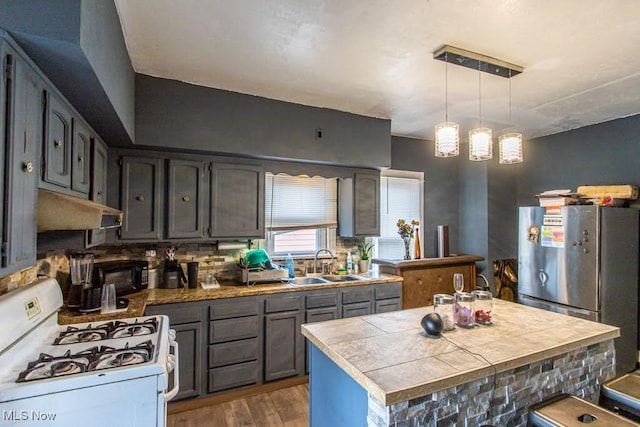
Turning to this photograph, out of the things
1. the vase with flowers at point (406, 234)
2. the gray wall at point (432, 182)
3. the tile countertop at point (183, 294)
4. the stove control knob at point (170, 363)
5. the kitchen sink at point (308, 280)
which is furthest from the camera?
the gray wall at point (432, 182)

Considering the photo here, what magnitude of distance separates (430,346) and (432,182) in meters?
3.34

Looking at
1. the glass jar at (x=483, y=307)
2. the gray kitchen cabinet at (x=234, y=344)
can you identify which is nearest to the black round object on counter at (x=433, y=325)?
the glass jar at (x=483, y=307)

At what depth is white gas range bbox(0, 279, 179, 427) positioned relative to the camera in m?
1.23

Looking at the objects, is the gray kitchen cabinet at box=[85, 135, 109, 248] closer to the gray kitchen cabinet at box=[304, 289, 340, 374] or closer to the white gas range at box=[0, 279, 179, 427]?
the white gas range at box=[0, 279, 179, 427]

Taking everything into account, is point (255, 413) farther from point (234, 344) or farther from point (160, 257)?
point (160, 257)

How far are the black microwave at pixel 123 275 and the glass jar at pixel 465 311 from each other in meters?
2.38

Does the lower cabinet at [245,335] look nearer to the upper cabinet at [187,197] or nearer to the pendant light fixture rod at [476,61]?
the upper cabinet at [187,197]

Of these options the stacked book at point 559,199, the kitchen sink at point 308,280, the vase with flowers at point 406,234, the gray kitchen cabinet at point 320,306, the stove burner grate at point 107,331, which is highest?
the stacked book at point 559,199

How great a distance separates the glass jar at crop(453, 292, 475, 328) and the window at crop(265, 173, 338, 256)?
208cm

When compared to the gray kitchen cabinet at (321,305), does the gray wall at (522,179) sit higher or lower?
higher

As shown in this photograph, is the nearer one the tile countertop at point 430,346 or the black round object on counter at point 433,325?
the tile countertop at point 430,346

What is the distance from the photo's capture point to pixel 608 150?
3.63m

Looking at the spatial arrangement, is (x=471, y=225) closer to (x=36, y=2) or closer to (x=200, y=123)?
(x=200, y=123)

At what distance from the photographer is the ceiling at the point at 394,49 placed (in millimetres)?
1774
